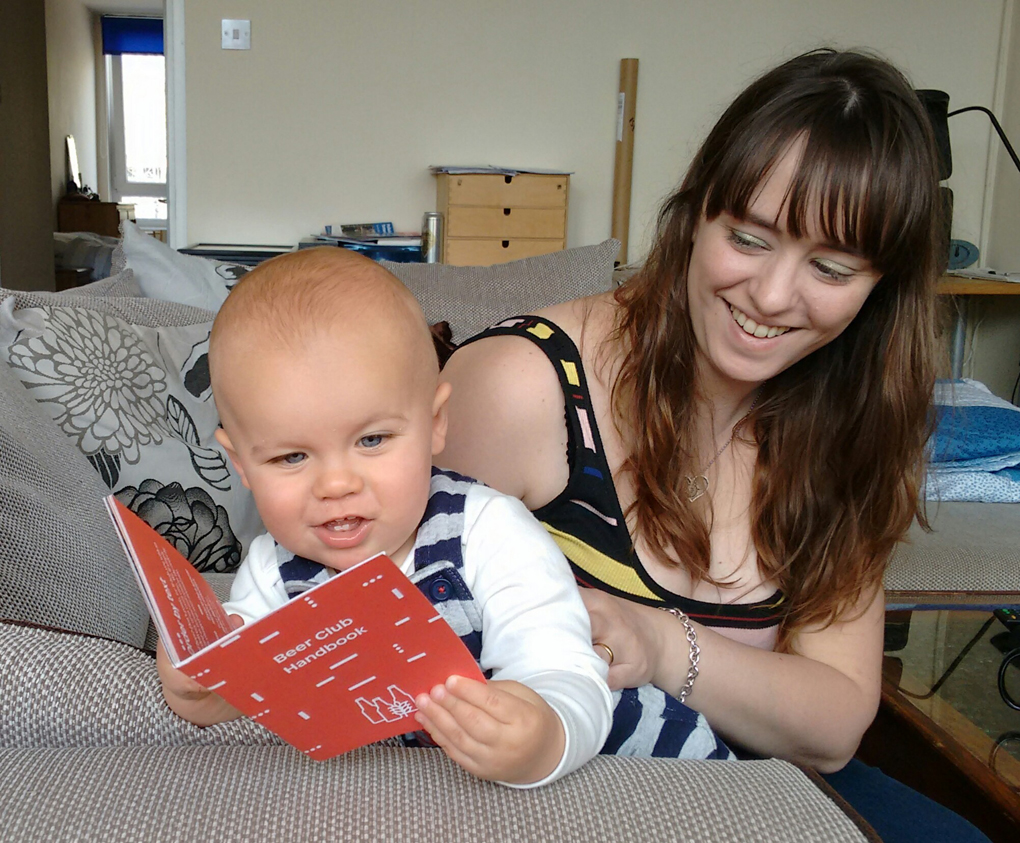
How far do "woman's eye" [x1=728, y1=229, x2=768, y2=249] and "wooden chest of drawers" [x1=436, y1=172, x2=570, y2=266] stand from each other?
2575 mm

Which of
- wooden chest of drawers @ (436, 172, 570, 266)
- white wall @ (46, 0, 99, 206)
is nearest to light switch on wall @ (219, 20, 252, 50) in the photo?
wooden chest of drawers @ (436, 172, 570, 266)

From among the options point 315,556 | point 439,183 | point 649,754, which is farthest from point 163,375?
point 439,183

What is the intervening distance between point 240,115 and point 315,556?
3.25m

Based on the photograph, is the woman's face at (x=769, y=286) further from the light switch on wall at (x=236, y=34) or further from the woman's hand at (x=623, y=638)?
the light switch on wall at (x=236, y=34)

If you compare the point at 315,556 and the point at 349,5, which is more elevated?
the point at 349,5

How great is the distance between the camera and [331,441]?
67 cm

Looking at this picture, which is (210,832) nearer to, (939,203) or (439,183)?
(939,203)

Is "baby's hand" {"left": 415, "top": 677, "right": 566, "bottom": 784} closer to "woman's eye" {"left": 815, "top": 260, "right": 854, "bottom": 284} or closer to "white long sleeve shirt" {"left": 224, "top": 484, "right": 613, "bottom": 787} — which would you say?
"white long sleeve shirt" {"left": 224, "top": 484, "right": 613, "bottom": 787}

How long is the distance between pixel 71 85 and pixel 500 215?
23.2 ft

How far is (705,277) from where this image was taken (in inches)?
40.8

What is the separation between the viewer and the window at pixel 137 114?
965 centimetres

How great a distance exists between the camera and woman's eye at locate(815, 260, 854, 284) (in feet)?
3.18

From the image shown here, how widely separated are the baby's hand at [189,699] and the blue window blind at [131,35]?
10.4m

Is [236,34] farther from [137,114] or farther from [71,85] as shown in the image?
[137,114]
